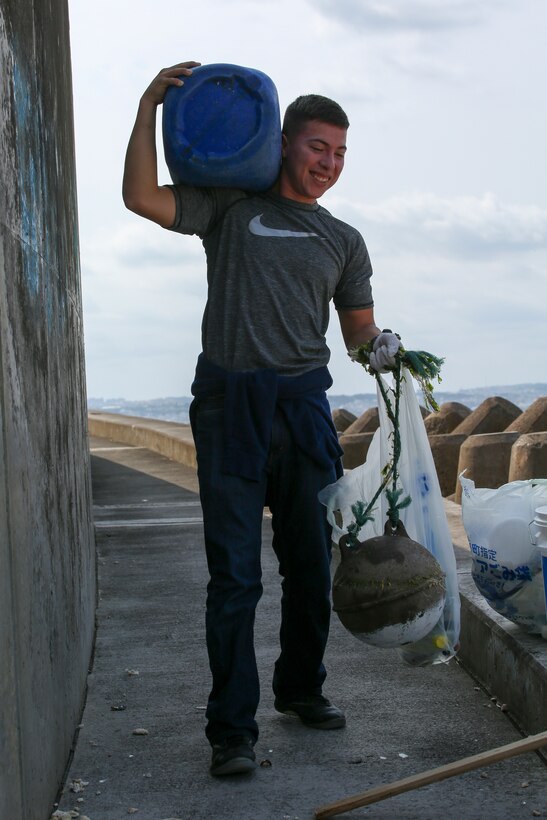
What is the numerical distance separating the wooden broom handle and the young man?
0.41m

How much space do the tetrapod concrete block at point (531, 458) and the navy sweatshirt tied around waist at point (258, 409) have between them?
A: 15.5 feet

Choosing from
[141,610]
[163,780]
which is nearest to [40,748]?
[163,780]

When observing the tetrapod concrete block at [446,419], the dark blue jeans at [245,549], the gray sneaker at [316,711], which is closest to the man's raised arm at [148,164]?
the dark blue jeans at [245,549]

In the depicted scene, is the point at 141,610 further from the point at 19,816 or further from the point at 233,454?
the point at 19,816

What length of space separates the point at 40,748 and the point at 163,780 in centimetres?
57

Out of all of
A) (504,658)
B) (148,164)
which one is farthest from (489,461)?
(148,164)

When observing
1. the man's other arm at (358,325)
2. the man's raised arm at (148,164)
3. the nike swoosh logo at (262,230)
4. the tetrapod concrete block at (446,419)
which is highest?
the man's raised arm at (148,164)

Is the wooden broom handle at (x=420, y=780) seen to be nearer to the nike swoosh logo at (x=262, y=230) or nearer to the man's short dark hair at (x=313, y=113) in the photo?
the nike swoosh logo at (x=262, y=230)

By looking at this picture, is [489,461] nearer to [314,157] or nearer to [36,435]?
[314,157]

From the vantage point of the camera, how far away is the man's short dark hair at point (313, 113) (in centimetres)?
365

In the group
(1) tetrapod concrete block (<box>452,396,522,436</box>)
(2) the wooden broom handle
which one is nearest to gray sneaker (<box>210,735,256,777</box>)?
(2) the wooden broom handle

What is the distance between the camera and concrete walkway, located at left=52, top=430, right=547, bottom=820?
3.21 metres

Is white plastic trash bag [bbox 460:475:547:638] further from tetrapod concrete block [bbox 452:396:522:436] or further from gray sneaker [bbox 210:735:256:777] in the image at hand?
tetrapod concrete block [bbox 452:396:522:436]

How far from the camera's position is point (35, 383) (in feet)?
10.4
